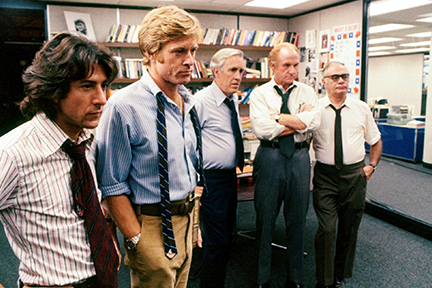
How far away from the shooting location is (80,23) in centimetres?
467

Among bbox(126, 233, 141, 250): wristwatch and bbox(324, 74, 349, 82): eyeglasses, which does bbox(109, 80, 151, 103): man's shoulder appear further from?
bbox(324, 74, 349, 82): eyeglasses

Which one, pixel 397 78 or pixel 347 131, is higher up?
pixel 397 78

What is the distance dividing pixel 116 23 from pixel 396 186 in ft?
16.3

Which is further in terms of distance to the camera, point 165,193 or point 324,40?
point 324,40

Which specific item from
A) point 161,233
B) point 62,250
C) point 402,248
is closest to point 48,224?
point 62,250

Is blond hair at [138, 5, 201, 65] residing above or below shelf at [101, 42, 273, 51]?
below

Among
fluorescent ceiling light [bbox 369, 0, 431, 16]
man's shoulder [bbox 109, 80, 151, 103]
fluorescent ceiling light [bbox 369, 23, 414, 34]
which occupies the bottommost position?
man's shoulder [bbox 109, 80, 151, 103]

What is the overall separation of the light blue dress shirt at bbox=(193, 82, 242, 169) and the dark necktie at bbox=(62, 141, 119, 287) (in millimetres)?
1277

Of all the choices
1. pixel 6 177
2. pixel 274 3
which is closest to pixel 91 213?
pixel 6 177

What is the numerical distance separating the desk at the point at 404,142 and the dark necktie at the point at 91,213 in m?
6.20

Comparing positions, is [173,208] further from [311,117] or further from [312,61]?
[312,61]

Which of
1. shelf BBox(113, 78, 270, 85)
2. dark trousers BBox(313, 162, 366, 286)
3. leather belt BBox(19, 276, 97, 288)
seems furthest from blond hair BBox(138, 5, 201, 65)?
shelf BBox(113, 78, 270, 85)

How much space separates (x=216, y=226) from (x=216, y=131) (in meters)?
0.65

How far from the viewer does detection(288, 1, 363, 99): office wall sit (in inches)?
184
